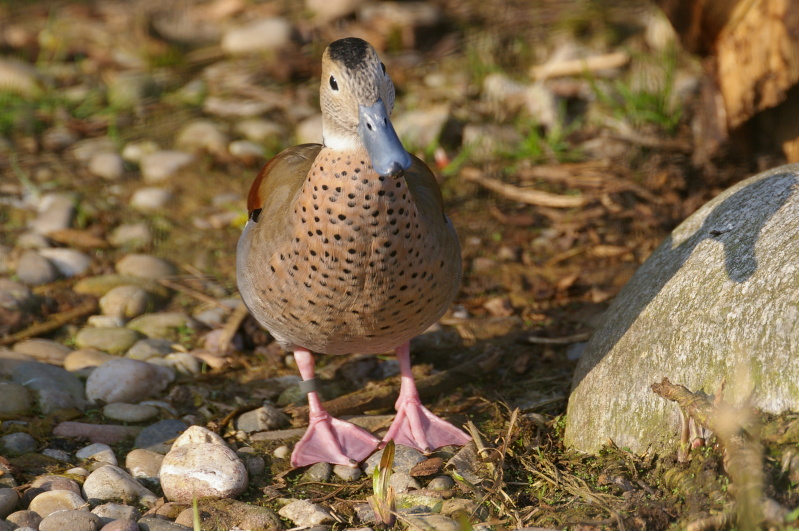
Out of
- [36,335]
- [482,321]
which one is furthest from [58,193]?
[482,321]

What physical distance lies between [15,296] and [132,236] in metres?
0.96

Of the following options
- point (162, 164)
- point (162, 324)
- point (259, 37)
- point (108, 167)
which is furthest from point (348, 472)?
point (259, 37)

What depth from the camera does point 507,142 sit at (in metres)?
6.41

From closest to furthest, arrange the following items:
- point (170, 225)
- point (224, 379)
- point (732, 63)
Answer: point (224, 379), point (732, 63), point (170, 225)

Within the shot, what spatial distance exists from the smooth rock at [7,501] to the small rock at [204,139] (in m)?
3.64

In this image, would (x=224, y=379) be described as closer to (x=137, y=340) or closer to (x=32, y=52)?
(x=137, y=340)

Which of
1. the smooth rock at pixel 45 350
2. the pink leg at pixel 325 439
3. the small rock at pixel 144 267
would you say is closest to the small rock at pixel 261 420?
the pink leg at pixel 325 439

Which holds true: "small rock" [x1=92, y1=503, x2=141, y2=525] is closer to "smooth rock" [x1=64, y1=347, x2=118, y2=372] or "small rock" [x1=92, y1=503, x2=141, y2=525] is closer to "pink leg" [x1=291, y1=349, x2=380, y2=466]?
"pink leg" [x1=291, y1=349, x2=380, y2=466]

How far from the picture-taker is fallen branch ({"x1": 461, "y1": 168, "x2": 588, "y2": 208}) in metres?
5.72

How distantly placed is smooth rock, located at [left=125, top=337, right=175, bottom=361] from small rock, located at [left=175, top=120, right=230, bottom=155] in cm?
223

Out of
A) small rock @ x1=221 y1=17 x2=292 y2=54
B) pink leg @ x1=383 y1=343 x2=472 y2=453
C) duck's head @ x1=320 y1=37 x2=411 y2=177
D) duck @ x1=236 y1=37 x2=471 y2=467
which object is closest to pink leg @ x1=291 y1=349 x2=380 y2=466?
duck @ x1=236 y1=37 x2=471 y2=467

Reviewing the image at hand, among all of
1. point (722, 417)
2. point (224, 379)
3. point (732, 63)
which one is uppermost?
point (732, 63)

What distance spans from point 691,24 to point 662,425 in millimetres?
3174

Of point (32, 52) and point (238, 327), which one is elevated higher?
point (32, 52)
